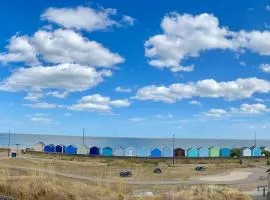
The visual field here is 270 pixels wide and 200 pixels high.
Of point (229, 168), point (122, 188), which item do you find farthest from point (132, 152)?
point (122, 188)

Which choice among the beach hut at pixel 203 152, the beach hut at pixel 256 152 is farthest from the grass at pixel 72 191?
the beach hut at pixel 256 152

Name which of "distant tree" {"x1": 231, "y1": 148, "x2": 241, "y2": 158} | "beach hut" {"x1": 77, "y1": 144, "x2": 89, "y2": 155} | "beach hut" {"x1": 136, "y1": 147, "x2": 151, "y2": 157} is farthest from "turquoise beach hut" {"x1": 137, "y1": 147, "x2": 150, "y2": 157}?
"distant tree" {"x1": 231, "y1": 148, "x2": 241, "y2": 158}

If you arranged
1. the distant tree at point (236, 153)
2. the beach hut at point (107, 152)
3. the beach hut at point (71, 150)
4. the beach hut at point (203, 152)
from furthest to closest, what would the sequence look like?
the beach hut at point (203, 152)
the beach hut at point (71, 150)
the distant tree at point (236, 153)
the beach hut at point (107, 152)

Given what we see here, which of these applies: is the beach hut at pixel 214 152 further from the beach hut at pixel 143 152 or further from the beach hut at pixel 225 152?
the beach hut at pixel 143 152

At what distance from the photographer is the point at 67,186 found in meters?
10.6

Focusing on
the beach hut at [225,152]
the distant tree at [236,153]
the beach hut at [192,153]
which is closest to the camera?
the distant tree at [236,153]

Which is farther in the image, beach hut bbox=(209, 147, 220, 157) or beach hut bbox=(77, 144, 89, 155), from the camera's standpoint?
beach hut bbox=(209, 147, 220, 157)

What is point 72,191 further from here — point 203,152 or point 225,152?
point 225,152

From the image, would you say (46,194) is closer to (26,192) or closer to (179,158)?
(26,192)

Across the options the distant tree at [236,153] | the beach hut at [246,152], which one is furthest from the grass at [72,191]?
the beach hut at [246,152]

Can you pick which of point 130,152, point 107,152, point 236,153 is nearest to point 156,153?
point 130,152

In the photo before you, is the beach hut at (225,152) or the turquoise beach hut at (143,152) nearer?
the turquoise beach hut at (143,152)

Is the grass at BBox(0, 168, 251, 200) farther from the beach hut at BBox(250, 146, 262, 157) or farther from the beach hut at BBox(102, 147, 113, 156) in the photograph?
the beach hut at BBox(250, 146, 262, 157)

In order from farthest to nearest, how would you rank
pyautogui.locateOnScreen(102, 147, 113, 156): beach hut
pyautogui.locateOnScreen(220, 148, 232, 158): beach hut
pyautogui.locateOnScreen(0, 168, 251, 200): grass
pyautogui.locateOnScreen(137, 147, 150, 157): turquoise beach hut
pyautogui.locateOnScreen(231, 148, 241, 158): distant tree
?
pyautogui.locateOnScreen(220, 148, 232, 158): beach hut, pyautogui.locateOnScreen(137, 147, 150, 157): turquoise beach hut, pyautogui.locateOnScreen(231, 148, 241, 158): distant tree, pyautogui.locateOnScreen(102, 147, 113, 156): beach hut, pyautogui.locateOnScreen(0, 168, 251, 200): grass
